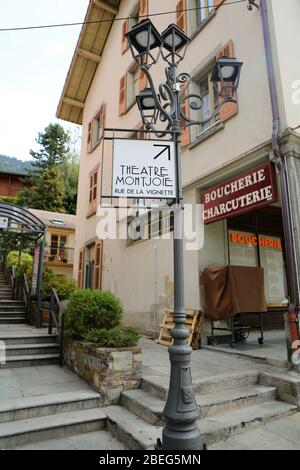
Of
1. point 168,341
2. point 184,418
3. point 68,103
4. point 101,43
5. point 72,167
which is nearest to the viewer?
point 184,418

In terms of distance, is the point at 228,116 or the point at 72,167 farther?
the point at 72,167

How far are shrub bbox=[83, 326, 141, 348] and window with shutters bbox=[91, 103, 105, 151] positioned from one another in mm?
10577

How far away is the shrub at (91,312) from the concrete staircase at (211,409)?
1231 mm

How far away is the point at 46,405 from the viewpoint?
3.65m

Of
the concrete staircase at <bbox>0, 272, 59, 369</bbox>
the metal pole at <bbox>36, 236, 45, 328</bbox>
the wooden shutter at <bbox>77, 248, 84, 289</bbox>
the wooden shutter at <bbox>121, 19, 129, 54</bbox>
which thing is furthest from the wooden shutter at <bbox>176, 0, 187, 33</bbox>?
the wooden shutter at <bbox>77, 248, 84, 289</bbox>

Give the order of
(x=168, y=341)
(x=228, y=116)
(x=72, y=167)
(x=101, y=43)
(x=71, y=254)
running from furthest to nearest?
1. (x=72, y=167)
2. (x=71, y=254)
3. (x=101, y=43)
4. (x=168, y=341)
5. (x=228, y=116)

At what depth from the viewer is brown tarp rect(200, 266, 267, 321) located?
658cm

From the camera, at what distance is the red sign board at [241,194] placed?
5.57 meters

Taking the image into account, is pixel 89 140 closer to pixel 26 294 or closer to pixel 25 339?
pixel 26 294

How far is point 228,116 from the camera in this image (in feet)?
21.9

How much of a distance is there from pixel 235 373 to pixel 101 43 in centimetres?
1527
